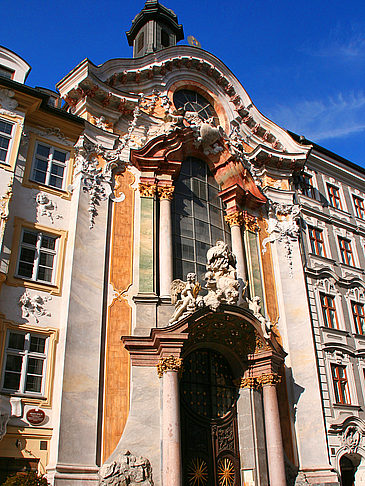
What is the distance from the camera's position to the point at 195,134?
65.9ft

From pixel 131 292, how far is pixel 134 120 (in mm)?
6984

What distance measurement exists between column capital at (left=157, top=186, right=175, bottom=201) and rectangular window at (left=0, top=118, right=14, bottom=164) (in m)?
5.48

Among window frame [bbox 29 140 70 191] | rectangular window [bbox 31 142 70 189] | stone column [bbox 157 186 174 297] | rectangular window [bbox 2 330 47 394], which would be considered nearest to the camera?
rectangular window [bbox 2 330 47 394]

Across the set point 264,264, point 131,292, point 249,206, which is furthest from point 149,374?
point 249,206

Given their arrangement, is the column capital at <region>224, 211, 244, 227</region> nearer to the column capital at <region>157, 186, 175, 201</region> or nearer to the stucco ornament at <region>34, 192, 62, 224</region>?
the column capital at <region>157, 186, 175, 201</region>

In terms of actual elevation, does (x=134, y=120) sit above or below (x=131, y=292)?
above

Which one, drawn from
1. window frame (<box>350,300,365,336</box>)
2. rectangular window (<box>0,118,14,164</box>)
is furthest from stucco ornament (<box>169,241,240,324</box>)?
window frame (<box>350,300,365,336</box>)

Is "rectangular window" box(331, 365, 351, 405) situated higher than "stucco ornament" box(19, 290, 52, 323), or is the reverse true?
"stucco ornament" box(19, 290, 52, 323)

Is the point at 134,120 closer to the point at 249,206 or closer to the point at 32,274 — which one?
the point at 249,206

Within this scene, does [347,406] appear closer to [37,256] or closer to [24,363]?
[24,363]

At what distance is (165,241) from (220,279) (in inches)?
96.4

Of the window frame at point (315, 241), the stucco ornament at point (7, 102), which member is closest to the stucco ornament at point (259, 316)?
the window frame at point (315, 241)

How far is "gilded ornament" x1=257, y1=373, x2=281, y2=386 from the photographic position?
16.4 m

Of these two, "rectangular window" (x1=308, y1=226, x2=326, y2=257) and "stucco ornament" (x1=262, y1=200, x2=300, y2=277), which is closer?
"stucco ornament" (x1=262, y1=200, x2=300, y2=277)
